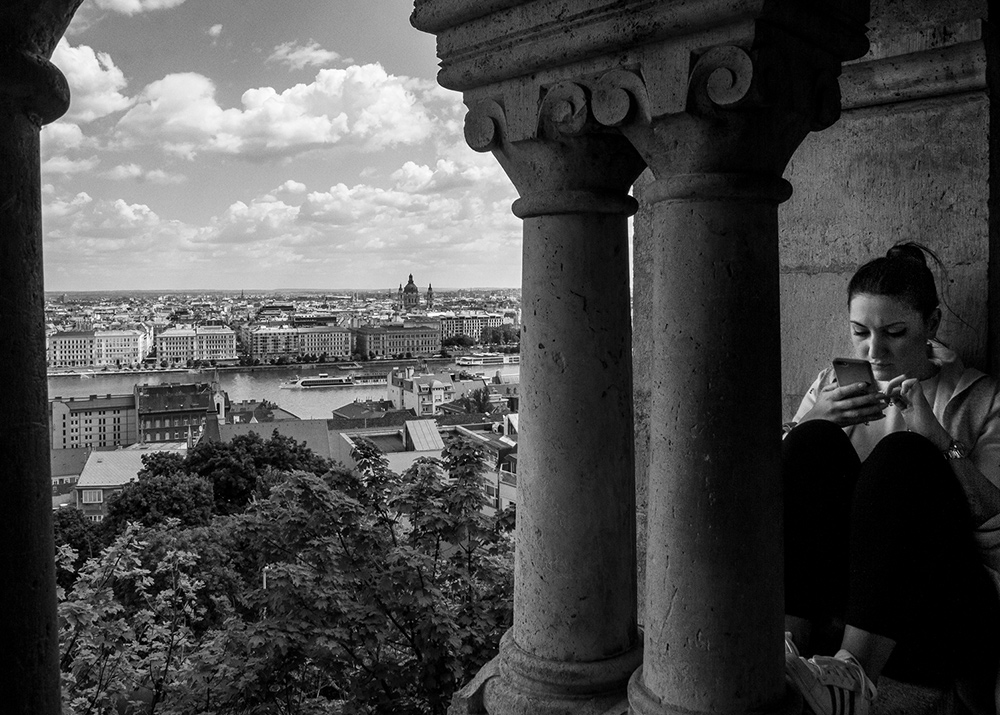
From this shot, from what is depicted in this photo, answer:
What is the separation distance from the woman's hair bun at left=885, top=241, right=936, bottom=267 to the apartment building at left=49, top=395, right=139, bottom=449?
129 feet

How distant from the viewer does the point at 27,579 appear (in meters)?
1.47

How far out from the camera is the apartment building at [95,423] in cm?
3750

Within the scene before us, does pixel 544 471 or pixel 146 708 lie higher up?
pixel 544 471

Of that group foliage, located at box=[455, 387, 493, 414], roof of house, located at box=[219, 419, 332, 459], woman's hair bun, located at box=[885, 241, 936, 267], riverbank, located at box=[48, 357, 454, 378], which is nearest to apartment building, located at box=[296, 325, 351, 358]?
riverbank, located at box=[48, 357, 454, 378]

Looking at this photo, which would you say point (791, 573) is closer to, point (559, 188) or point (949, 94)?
point (559, 188)

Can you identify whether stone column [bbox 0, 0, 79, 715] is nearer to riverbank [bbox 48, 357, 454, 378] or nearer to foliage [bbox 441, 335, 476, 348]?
riverbank [bbox 48, 357, 454, 378]

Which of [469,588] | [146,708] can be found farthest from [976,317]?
[146,708]

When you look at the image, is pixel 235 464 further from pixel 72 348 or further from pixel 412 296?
pixel 412 296

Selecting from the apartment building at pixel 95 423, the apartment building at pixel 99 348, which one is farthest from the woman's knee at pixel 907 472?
the apartment building at pixel 99 348

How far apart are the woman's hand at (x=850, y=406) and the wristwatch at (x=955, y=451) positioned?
0.17 m

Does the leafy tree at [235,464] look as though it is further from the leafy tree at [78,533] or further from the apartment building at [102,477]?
the leafy tree at [78,533]

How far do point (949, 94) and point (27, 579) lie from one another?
2.60m

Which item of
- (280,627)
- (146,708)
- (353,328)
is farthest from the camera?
(353,328)

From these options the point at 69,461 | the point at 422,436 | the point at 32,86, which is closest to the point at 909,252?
the point at 32,86
